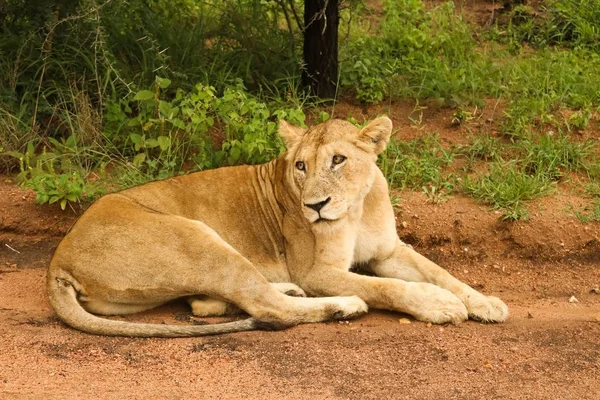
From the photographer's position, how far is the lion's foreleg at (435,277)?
538 centimetres

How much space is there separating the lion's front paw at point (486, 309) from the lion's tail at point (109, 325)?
1.10 metres

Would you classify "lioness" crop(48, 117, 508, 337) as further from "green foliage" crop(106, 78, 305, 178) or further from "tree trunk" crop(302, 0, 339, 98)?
"tree trunk" crop(302, 0, 339, 98)

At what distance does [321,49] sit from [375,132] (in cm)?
232

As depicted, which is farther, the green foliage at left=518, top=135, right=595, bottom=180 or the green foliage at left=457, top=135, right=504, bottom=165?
the green foliage at left=457, top=135, right=504, bottom=165

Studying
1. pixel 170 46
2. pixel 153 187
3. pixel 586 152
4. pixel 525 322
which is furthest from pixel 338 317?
pixel 170 46

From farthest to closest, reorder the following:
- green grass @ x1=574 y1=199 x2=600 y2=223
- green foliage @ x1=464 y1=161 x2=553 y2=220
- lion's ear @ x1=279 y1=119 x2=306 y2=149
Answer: green foliage @ x1=464 y1=161 x2=553 y2=220
green grass @ x1=574 y1=199 x2=600 y2=223
lion's ear @ x1=279 y1=119 x2=306 y2=149

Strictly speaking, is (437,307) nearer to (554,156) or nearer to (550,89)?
(554,156)

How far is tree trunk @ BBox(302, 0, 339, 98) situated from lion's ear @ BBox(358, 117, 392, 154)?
6.88ft

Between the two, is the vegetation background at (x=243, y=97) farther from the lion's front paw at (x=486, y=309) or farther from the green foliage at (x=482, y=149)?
the lion's front paw at (x=486, y=309)

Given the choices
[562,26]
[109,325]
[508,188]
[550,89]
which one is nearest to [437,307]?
[109,325]

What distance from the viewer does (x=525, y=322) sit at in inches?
211

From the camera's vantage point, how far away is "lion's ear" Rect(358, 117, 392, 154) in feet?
18.2

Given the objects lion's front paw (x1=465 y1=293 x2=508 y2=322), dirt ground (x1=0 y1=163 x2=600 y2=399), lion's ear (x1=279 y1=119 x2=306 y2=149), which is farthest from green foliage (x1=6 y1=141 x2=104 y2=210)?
lion's front paw (x1=465 y1=293 x2=508 y2=322)

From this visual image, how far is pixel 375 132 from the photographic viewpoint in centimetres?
557
